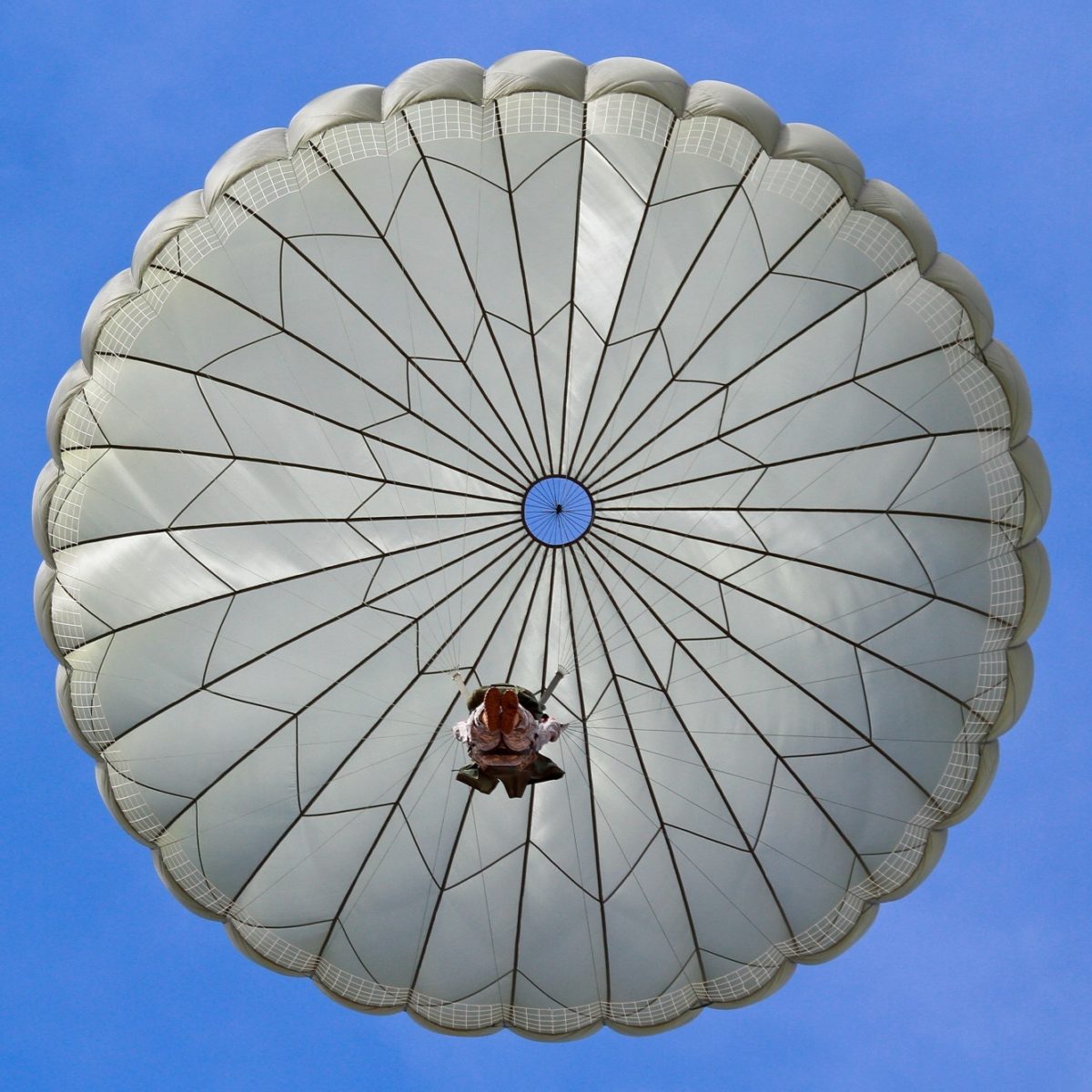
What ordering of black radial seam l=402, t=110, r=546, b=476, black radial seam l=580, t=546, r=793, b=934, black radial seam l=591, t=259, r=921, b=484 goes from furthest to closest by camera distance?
1. black radial seam l=580, t=546, r=793, b=934
2. black radial seam l=591, t=259, r=921, b=484
3. black radial seam l=402, t=110, r=546, b=476

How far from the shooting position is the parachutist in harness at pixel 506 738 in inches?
568

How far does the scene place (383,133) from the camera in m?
14.9

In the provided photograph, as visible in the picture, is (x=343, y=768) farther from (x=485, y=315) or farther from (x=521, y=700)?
(x=485, y=315)

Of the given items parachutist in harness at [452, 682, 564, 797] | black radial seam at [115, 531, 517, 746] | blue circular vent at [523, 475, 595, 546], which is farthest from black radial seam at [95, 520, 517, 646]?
parachutist in harness at [452, 682, 564, 797]

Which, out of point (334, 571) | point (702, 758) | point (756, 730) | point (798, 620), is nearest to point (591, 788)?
point (702, 758)

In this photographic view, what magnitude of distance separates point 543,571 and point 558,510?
71 cm

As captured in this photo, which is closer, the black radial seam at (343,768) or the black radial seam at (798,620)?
the black radial seam at (798,620)

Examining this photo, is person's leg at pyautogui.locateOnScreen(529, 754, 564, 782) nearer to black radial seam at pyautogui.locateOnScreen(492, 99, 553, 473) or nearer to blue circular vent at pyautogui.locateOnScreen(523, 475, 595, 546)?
blue circular vent at pyautogui.locateOnScreen(523, 475, 595, 546)

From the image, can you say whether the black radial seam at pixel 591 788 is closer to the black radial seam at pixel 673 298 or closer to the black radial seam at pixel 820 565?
the black radial seam at pixel 820 565

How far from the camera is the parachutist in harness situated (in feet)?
47.3

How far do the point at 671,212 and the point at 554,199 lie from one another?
109 cm

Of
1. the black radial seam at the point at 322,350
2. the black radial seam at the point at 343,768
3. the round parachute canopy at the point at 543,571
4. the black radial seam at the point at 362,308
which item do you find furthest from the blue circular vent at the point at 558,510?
the black radial seam at the point at 343,768

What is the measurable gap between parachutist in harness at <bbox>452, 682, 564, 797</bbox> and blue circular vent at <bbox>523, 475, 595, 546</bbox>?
8.76 ft

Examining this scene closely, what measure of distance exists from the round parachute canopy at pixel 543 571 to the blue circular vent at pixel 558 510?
0.12 feet
